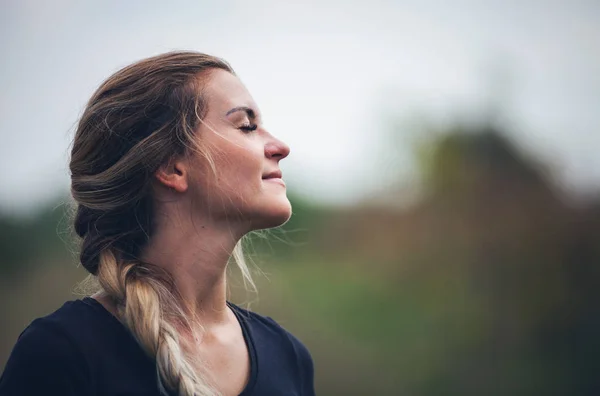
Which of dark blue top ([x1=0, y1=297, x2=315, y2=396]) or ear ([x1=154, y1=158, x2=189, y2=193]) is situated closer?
dark blue top ([x1=0, y1=297, x2=315, y2=396])

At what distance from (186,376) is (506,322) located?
523cm

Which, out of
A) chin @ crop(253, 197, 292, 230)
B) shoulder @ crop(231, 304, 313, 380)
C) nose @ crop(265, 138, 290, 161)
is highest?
nose @ crop(265, 138, 290, 161)

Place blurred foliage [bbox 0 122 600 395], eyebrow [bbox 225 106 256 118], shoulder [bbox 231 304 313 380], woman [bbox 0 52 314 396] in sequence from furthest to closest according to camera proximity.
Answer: blurred foliage [bbox 0 122 600 395] < shoulder [bbox 231 304 313 380] < eyebrow [bbox 225 106 256 118] < woman [bbox 0 52 314 396]

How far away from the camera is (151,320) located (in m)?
1.54

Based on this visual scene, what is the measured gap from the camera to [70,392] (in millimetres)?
1394

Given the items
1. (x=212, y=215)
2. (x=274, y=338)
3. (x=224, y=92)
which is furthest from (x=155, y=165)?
(x=274, y=338)

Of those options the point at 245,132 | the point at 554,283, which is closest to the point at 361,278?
the point at 554,283

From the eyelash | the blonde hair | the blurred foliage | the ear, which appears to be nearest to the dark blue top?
the blonde hair

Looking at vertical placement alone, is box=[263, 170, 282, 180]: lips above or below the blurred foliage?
above

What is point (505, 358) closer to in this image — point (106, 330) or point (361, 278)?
point (361, 278)

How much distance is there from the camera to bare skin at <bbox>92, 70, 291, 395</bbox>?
5.77 ft

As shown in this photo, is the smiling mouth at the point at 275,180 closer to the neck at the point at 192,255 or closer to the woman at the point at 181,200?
the woman at the point at 181,200

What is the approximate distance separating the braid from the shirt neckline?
4 centimetres

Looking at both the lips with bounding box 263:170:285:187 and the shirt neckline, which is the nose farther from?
the shirt neckline
